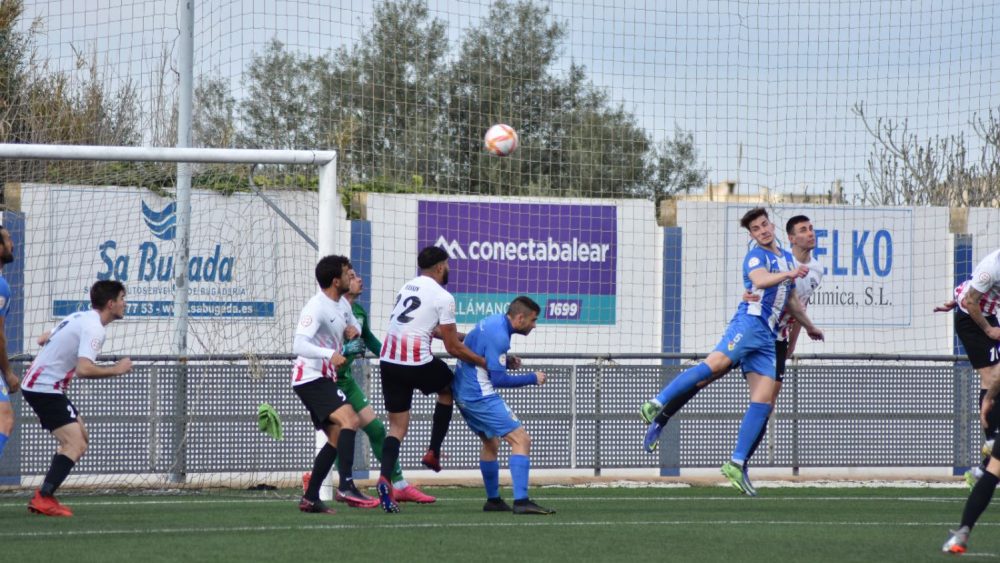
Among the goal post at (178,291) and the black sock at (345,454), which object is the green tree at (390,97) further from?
the black sock at (345,454)

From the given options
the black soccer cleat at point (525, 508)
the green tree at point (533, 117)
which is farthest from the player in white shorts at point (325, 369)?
the green tree at point (533, 117)

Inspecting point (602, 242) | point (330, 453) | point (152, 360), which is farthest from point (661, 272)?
point (330, 453)

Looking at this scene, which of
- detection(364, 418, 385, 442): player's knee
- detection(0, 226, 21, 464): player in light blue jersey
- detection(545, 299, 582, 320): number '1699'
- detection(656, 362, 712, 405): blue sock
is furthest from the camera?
detection(545, 299, 582, 320): number '1699'

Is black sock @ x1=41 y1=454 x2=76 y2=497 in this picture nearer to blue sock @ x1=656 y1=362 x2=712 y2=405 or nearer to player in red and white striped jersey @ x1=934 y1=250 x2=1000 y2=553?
blue sock @ x1=656 y1=362 x2=712 y2=405

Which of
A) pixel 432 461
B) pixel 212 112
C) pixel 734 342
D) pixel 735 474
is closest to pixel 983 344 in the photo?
pixel 734 342

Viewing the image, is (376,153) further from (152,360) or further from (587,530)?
(587,530)

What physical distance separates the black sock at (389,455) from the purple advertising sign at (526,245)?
19.1 ft

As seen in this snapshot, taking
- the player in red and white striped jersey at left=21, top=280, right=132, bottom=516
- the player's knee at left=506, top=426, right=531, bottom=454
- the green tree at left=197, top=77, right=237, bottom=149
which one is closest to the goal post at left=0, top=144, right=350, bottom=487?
the player in red and white striped jersey at left=21, top=280, right=132, bottom=516

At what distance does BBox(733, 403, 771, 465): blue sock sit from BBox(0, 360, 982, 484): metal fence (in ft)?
12.7

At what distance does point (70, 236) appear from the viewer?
48.1 feet

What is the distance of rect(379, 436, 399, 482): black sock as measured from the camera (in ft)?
34.0

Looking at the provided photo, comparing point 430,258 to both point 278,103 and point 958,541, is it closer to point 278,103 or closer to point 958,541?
point 958,541

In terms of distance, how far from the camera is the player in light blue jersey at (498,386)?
1010 cm

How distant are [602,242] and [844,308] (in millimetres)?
3081
